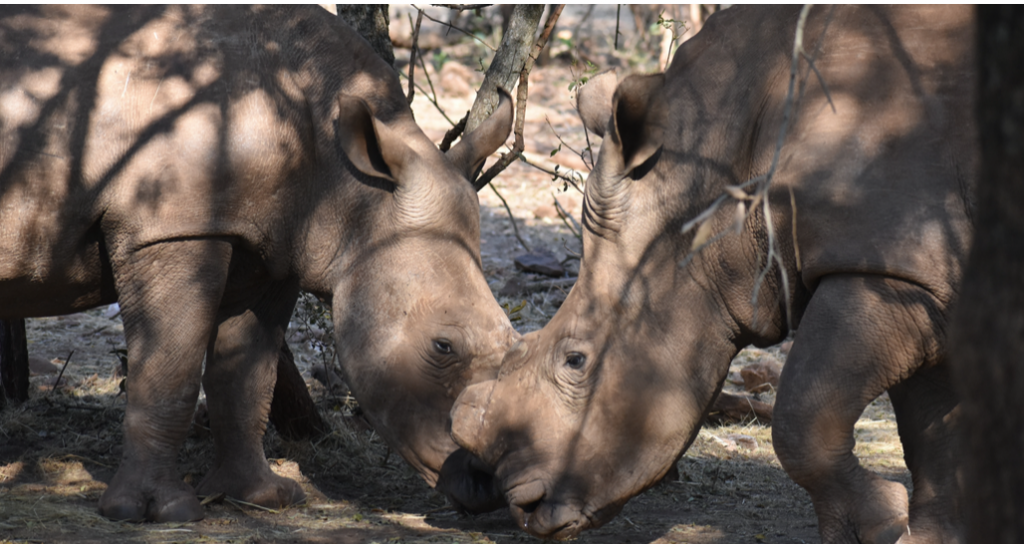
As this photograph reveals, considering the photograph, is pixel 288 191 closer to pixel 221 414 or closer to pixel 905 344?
pixel 221 414

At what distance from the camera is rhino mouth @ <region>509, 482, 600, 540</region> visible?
3.95 metres

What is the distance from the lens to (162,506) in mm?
4688

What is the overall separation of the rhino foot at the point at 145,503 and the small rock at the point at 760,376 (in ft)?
13.0

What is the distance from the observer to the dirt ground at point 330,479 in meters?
4.62

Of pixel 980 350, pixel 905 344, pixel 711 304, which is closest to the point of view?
pixel 980 350

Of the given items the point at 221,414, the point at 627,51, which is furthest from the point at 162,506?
the point at 627,51

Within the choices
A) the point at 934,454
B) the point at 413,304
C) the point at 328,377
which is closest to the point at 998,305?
the point at 934,454

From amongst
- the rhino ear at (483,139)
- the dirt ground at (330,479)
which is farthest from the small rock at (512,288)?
the rhino ear at (483,139)

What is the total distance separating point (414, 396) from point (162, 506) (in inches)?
45.8

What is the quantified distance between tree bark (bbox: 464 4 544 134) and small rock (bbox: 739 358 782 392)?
272 cm

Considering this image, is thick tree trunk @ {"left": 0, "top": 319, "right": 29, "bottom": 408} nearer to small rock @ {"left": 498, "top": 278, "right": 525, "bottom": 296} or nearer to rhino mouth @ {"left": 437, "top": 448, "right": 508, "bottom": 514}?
rhino mouth @ {"left": 437, "top": 448, "right": 508, "bottom": 514}

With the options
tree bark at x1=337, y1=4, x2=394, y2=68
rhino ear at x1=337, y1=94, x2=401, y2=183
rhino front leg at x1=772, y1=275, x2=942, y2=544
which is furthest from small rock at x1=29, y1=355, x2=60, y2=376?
rhino front leg at x1=772, y1=275, x2=942, y2=544

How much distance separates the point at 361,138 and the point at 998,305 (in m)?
3.40

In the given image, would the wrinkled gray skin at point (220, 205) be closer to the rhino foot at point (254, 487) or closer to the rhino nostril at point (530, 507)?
the rhino foot at point (254, 487)
